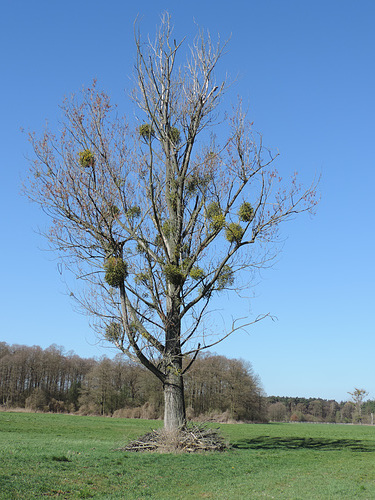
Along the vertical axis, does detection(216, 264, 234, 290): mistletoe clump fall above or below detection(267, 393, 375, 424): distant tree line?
above

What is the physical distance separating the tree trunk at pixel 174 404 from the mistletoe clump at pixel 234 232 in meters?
4.87

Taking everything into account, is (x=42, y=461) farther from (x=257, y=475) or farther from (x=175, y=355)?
(x=175, y=355)

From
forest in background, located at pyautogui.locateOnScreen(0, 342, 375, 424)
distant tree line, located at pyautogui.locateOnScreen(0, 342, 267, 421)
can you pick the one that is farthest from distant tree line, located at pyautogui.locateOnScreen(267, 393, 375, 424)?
distant tree line, located at pyautogui.locateOnScreen(0, 342, 267, 421)

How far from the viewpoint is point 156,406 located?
53.5 meters

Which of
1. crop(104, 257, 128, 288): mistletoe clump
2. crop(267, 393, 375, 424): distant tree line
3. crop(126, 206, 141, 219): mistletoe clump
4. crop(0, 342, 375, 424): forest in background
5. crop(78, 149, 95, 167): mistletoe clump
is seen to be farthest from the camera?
crop(267, 393, 375, 424): distant tree line

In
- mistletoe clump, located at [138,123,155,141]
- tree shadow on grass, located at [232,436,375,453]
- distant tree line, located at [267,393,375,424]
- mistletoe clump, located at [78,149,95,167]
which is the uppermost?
mistletoe clump, located at [138,123,155,141]

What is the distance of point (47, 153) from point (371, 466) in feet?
46.3

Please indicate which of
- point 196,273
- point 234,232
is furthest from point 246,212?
point 196,273

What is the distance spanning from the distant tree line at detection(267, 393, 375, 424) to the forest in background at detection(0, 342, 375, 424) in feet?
45.7

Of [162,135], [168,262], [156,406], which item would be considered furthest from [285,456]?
[156,406]

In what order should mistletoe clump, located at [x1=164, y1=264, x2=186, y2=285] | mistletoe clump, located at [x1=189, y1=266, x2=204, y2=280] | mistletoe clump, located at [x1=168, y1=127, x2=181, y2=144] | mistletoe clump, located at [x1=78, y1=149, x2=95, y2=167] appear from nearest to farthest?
mistletoe clump, located at [x1=164, y1=264, x2=186, y2=285] < mistletoe clump, located at [x1=189, y1=266, x2=204, y2=280] < mistletoe clump, located at [x1=78, y1=149, x2=95, y2=167] < mistletoe clump, located at [x1=168, y1=127, x2=181, y2=144]

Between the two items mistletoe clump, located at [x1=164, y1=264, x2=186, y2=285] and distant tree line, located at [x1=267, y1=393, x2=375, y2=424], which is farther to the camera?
distant tree line, located at [x1=267, y1=393, x2=375, y2=424]

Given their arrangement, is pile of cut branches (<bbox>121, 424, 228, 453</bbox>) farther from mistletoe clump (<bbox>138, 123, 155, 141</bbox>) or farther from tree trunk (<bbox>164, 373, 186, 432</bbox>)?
mistletoe clump (<bbox>138, 123, 155, 141</bbox>)

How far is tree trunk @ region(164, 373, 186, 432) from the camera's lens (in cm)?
1483
